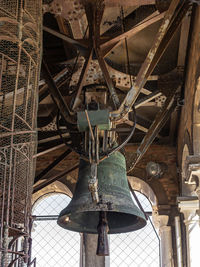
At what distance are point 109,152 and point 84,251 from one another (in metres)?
5.27

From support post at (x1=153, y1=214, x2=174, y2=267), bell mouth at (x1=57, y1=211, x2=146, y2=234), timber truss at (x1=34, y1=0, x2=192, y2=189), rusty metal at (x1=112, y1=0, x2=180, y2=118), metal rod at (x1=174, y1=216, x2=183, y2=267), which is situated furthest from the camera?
support post at (x1=153, y1=214, x2=174, y2=267)

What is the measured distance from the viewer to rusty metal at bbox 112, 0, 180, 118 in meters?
5.19

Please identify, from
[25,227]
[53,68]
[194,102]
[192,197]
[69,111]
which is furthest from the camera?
[192,197]

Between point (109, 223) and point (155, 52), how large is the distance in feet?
6.70

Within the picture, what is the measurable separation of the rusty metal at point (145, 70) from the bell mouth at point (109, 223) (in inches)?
50.9

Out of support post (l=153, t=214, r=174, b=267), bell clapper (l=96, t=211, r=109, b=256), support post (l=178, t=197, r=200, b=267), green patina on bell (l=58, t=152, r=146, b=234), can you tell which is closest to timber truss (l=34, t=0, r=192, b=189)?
A: green patina on bell (l=58, t=152, r=146, b=234)

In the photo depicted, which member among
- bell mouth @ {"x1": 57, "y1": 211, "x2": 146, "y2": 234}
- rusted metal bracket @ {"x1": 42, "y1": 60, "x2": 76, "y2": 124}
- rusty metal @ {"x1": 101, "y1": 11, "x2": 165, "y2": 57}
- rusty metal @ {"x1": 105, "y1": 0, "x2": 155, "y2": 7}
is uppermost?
rusty metal @ {"x1": 105, "y1": 0, "x2": 155, "y2": 7}

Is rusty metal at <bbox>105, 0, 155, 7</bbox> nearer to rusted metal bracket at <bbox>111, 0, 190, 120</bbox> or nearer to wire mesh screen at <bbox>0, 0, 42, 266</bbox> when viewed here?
rusted metal bracket at <bbox>111, 0, 190, 120</bbox>

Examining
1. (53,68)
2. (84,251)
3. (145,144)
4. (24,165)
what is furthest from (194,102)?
(84,251)

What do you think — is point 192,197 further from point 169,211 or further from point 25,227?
point 25,227

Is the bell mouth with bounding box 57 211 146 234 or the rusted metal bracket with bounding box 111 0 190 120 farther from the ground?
the rusted metal bracket with bounding box 111 0 190 120

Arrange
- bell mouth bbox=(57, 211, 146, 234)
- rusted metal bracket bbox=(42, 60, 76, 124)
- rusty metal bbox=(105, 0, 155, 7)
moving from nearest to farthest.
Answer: rusted metal bracket bbox=(42, 60, 76, 124) → bell mouth bbox=(57, 211, 146, 234) → rusty metal bbox=(105, 0, 155, 7)

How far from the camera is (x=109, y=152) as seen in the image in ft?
16.6

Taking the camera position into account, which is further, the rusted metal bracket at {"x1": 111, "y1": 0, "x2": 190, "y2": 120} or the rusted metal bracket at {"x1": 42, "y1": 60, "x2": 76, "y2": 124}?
the rusted metal bracket at {"x1": 42, "y1": 60, "x2": 76, "y2": 124}
